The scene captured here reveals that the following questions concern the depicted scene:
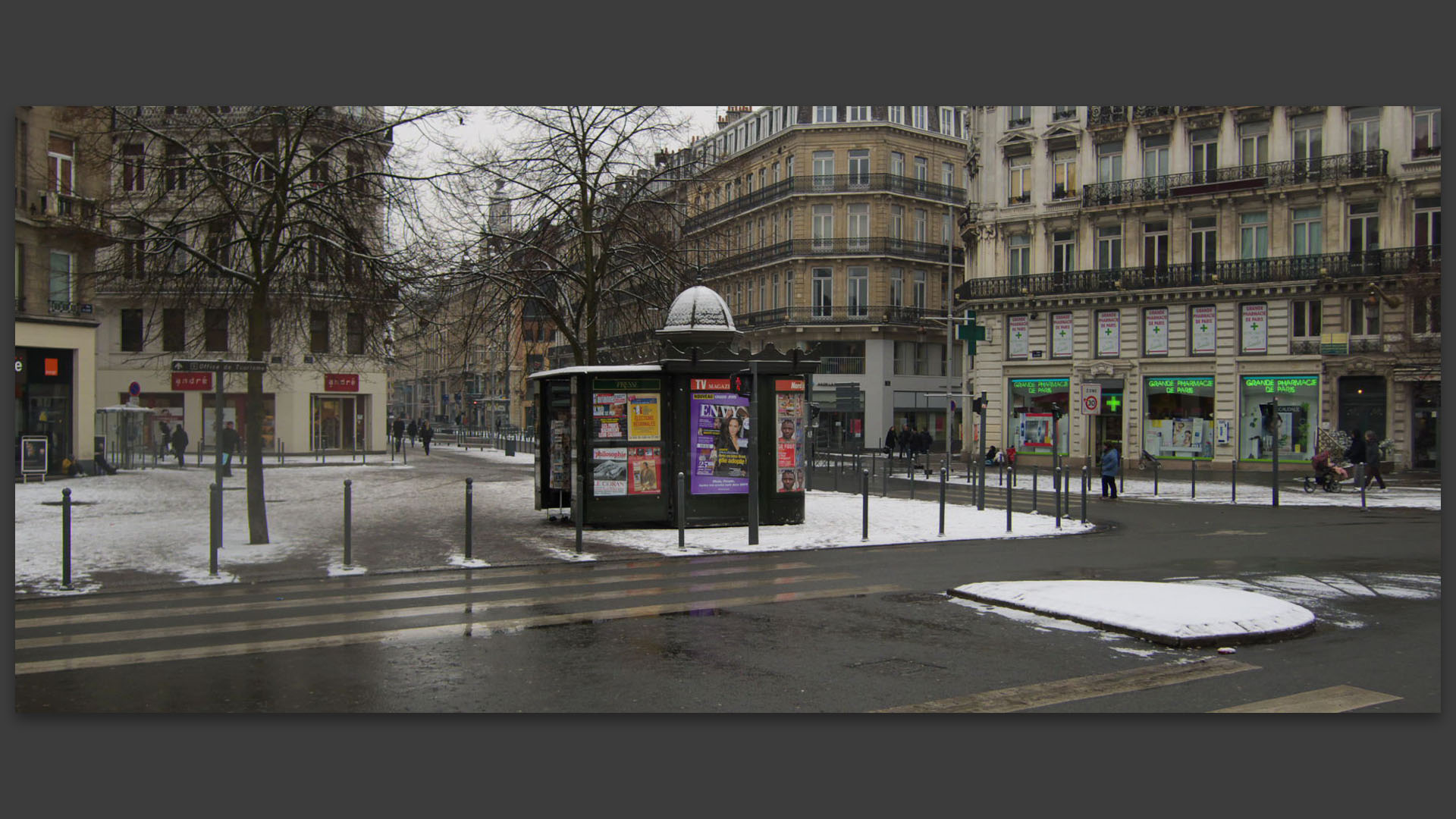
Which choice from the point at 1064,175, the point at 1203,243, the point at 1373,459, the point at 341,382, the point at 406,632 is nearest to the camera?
the point at 406,632

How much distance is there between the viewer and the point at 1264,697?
7.00 metres

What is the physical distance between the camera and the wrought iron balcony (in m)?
38.7

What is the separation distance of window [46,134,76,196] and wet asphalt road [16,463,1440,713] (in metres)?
4.89

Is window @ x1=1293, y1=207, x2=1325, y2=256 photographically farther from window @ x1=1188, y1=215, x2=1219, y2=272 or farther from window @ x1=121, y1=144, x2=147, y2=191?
window @ x1=121, y1=144, x2=147, y2=191

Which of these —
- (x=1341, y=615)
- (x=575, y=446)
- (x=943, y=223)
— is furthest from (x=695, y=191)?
(x=943, y=223)

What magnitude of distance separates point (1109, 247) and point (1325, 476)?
642 inches

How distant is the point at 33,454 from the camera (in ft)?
78.8

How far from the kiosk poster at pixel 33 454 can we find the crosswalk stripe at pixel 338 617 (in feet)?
56.0

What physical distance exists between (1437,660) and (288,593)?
34.7 ft

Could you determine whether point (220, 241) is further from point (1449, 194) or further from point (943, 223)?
point (943, 223)

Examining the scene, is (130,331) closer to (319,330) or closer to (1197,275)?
(319,330)

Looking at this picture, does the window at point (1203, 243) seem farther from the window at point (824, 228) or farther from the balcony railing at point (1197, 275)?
the window at point (824, 228)

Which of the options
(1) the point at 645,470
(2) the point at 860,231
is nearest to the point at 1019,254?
(2) the point at 860,231

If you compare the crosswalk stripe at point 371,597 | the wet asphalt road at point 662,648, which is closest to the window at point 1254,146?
the wet asphalt road at point 662,648
